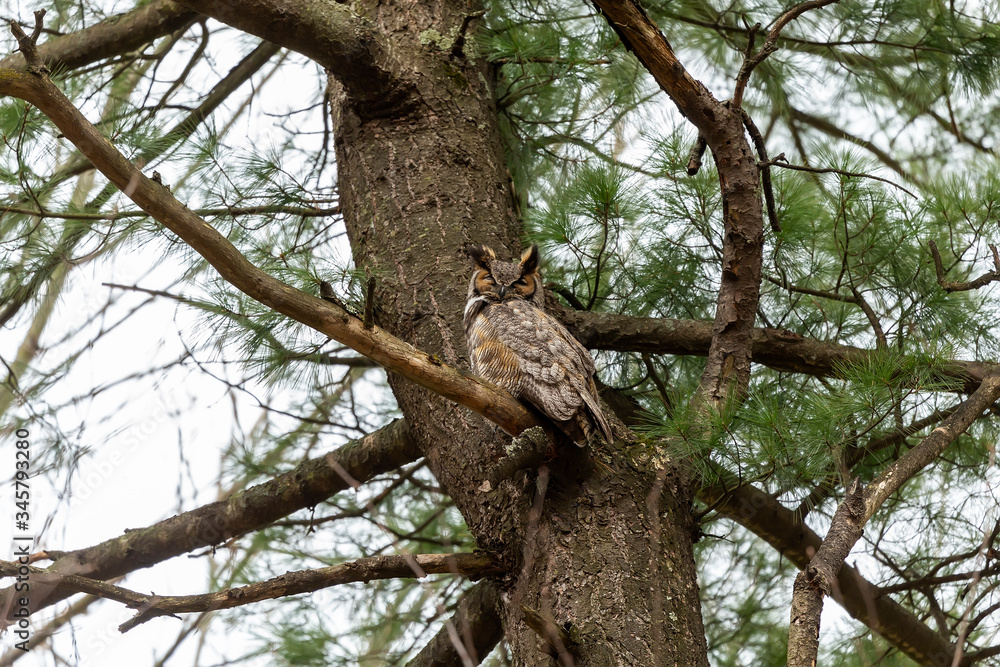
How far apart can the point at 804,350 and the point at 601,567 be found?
99 centimetres

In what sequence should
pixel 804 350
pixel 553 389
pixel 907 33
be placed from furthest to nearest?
pixel 907 33
pixel 804 350
pixel 553 389

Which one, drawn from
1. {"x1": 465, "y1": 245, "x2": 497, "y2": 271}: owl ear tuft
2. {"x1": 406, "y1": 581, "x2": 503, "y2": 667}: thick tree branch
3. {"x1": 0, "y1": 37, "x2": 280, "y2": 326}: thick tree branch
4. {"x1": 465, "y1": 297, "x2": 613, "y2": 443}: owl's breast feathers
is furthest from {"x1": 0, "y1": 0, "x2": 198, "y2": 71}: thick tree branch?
{"x1": 406, "y1": 581, "x2": 503, "y2": 667}: thick tree branch

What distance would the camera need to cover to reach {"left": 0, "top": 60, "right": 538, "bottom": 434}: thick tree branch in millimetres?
1437

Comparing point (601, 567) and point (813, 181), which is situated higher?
point (813, 181)

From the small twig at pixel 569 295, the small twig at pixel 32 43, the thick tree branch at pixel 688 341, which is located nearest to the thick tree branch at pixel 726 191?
the thick tree branch at pixel 688 341

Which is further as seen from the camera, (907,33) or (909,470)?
(907,33)

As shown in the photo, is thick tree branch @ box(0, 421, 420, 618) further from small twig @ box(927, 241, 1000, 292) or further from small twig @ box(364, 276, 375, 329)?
small twig @ box(927, 241, 1000, 292)

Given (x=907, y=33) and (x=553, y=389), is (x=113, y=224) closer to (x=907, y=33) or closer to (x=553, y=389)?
(x=553, y=389)

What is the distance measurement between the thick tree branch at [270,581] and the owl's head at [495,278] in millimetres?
807

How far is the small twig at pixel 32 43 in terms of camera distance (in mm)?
1302

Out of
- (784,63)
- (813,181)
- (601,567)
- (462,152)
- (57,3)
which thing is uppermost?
(57,3)

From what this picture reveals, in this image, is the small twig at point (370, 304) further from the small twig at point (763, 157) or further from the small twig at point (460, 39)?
the small twig at point (460, 39)

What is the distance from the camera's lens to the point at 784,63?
3.28m

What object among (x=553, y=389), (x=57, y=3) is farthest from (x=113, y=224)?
(x=553, y=389)
